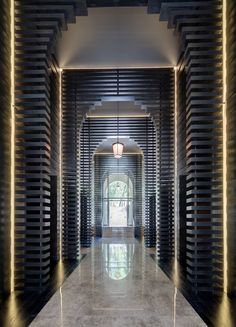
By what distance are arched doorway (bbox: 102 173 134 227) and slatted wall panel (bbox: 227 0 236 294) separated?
15.8m

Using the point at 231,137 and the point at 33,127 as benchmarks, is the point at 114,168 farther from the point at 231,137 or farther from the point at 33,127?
the point at 231,137

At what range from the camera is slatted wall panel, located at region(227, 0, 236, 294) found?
14.0ft

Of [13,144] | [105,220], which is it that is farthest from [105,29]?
[105,220]

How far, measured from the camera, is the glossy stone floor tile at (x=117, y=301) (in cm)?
334

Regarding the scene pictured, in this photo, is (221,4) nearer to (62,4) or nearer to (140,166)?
(62,4)

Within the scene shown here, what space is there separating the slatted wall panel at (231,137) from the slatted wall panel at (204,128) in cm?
17

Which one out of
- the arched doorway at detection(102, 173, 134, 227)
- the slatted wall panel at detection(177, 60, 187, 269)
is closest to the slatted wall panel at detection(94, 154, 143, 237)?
the arched doorway at detection(102, 173, 134, 227)

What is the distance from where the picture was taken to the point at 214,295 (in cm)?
436

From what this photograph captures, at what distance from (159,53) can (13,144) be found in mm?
3753

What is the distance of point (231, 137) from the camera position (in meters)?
4.37

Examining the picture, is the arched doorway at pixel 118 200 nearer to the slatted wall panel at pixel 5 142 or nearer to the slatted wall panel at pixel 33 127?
the slatted wall panel at pixel 33 127

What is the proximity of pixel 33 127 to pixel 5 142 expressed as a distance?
437 millimetres

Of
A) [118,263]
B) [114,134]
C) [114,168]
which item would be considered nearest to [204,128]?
[118,263]

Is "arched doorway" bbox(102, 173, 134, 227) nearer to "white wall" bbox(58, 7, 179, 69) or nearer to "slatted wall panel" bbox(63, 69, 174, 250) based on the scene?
"slatted wall panel" bbox(63, 69, 174, 250)
